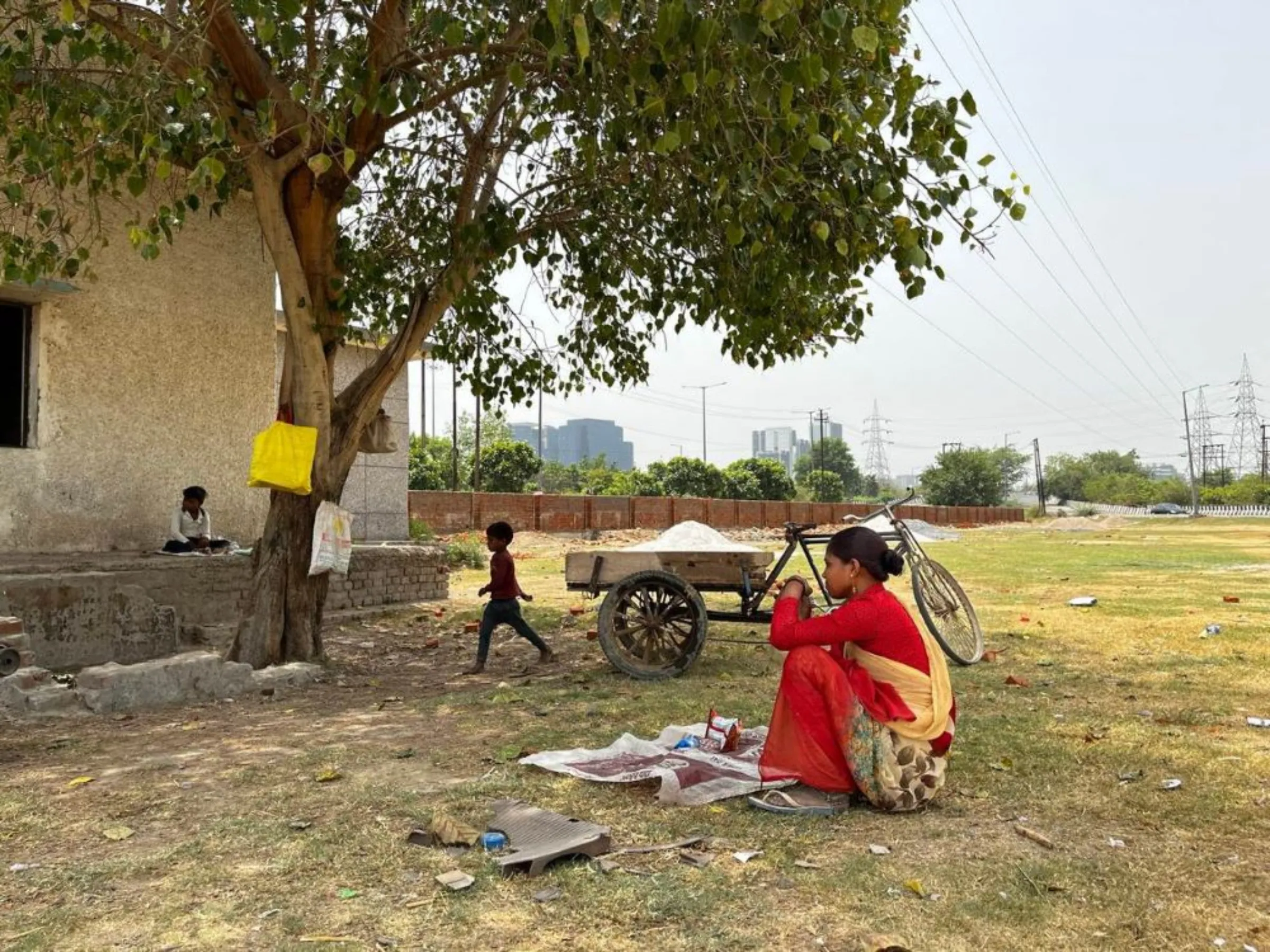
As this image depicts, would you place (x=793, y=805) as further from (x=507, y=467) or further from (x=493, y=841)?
(x=507, y=467)

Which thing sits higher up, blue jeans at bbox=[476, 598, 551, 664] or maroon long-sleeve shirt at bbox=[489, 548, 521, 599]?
maroon long-sleeve shirt at bbox=[489, 548, 521, 599]


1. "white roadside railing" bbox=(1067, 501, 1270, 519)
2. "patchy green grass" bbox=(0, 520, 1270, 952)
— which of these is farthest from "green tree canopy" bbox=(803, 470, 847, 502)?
"patchy green grass" bbox=(0, 520, 1270, 952)

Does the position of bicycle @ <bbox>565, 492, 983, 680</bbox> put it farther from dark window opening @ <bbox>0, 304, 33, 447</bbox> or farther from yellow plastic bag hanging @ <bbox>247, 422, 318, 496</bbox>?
dark window opening @ <bbox>0, 304, 33, 447</bbox>

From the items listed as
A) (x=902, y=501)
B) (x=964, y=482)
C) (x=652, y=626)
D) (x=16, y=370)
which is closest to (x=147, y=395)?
(x=16, y=370)

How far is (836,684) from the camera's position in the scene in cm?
408

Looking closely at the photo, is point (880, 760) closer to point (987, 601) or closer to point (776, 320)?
point (776, 320)

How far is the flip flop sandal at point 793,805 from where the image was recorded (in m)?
4.10

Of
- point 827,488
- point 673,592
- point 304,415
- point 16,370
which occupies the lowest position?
point 673,592

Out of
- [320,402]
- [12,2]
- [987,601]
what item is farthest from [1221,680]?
[12,2]

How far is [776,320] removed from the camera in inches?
344

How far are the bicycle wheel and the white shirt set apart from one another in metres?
7.02

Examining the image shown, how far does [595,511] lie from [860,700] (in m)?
29.4

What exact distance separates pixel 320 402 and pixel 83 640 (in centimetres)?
297

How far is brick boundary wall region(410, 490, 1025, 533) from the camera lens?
2812 cm
